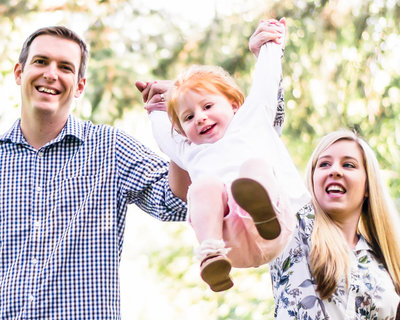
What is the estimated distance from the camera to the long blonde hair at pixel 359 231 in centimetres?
280

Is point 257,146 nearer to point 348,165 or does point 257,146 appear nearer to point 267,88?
point 267,88

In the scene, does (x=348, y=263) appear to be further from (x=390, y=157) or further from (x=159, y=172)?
(x=390, y=157)

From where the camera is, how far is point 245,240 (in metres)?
2.31

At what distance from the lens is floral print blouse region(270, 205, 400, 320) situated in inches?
109

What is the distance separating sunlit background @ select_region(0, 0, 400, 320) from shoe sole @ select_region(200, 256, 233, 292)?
3.44 metres

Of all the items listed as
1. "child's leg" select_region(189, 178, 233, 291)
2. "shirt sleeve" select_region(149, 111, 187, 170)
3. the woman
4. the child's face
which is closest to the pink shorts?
"child's leg" select_region(189, 178, 233, 291)

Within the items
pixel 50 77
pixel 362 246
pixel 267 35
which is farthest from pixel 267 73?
pixel 362 246

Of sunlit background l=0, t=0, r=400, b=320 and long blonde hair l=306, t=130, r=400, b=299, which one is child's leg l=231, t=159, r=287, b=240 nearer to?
long blonde hair l=306, t=130, r=400, b=299

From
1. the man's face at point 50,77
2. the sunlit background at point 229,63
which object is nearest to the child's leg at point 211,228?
the man's face at point 50,77

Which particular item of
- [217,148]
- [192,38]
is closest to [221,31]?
[192,38]

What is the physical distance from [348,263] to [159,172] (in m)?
0.70

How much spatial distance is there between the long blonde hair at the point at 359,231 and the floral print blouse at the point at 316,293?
0.03 meters

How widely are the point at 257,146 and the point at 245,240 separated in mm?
→ 262

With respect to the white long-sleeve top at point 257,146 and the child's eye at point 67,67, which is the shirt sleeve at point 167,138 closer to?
the white long-sleeve top at point 257,146
